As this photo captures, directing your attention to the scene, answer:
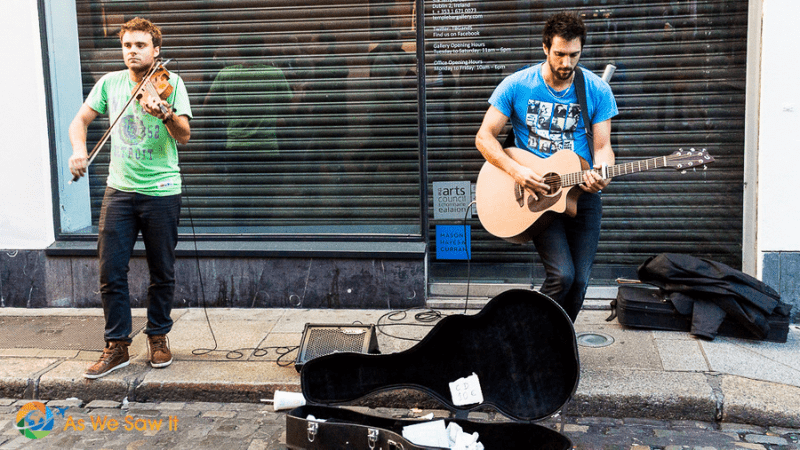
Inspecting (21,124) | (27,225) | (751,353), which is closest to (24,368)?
(27,225)

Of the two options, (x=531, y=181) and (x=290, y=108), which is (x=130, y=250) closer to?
(x=290, y=108)

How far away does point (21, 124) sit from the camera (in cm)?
591

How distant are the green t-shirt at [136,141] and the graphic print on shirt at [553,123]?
1961 mm

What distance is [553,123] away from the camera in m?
4.09

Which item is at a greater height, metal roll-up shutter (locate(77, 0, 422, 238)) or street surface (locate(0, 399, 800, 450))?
metal roll-up shutter (locate(77, 0, 422, 238))

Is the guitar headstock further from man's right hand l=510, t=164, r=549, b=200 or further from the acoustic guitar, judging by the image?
man's right hand l=510, t=164, r=549, b=200

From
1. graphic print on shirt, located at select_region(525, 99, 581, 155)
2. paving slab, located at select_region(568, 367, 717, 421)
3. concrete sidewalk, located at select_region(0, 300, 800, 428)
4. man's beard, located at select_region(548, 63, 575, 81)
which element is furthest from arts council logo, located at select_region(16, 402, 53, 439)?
man's beard, located at select_region(548, 63, 575, 81)

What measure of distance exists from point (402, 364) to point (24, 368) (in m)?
2.39

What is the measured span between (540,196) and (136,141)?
2.30 meters

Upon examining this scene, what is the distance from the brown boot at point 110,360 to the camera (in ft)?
14.5

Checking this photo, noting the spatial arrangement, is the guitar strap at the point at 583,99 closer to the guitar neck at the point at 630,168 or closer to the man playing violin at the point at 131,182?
the guitar neck at the point at 630,168

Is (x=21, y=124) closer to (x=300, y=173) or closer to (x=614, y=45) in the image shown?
(x=300, y=173)

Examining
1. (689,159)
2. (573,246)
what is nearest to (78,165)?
(573,246)

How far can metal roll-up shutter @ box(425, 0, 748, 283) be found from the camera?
18.5 feet
